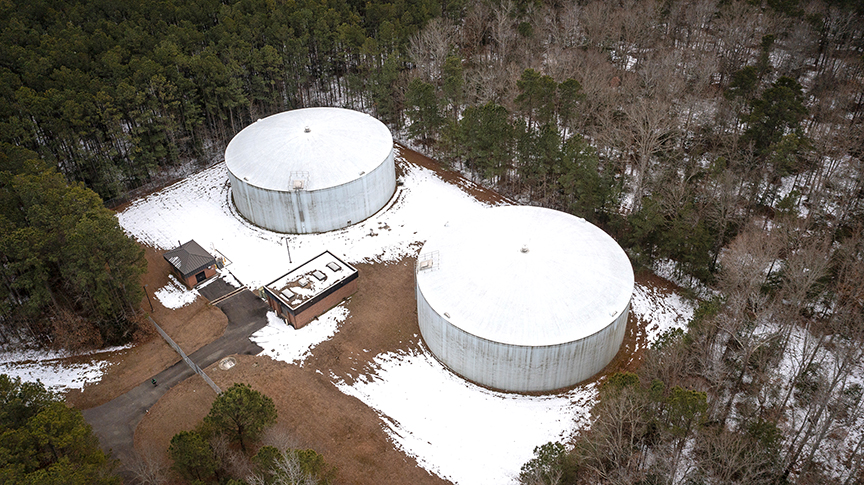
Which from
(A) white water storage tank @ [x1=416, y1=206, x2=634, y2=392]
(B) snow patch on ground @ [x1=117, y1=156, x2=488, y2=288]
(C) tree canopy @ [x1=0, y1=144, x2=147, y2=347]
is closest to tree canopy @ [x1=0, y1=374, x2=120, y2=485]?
(C) tree canopy @ [x1=0, y1=144, x2=147, y2=347]

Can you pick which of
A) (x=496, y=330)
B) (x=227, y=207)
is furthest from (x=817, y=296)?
(x=227, y=207)

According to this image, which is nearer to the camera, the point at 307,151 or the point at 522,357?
the point at 522,357

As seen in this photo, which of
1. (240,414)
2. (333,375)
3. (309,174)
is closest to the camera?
(240,414)

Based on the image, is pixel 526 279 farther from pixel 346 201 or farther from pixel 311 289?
pixel 346 201

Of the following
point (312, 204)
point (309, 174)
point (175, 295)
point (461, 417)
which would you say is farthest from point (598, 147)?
point (175, 295)

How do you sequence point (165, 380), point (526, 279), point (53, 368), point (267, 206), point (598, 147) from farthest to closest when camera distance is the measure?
point (598, 147) < point (267, 206) < point (53, 368) < point (165, 380) < point (526, 279)

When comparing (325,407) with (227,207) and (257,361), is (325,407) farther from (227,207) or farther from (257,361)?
(227,207)

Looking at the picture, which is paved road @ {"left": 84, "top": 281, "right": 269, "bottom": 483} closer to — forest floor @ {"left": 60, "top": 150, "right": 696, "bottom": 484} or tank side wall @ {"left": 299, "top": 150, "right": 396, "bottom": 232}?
forest floor @ {"left": 60, "top": 150, "right": 696, "bottom": 484}
